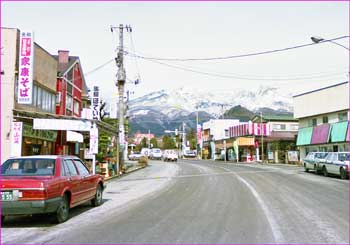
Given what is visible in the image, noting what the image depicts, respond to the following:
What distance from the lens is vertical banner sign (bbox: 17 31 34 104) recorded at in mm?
21750

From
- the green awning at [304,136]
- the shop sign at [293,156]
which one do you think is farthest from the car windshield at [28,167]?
the shop sign at [293,156]

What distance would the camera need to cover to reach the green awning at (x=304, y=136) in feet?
172

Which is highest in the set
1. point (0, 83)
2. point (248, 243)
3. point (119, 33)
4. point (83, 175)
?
point (119, 33)

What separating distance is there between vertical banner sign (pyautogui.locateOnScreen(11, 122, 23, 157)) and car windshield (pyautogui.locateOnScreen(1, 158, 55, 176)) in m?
9.96

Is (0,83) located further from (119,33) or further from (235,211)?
(119,33)

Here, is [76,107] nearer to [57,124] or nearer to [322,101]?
[57,124]

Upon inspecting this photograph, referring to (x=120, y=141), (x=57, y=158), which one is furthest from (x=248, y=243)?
(x=120, y=141)

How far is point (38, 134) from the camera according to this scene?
84.5 feet

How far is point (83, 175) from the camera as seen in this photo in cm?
1318

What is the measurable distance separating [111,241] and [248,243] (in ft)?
7.99

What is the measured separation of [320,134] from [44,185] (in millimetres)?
43207

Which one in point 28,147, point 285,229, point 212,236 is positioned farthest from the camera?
point 28,147

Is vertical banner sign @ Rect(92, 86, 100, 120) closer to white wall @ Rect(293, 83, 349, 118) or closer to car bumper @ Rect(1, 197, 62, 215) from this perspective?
white wall @ Rect(293, 83, 349, 118)

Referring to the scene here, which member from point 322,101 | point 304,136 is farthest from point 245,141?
point 322,101
